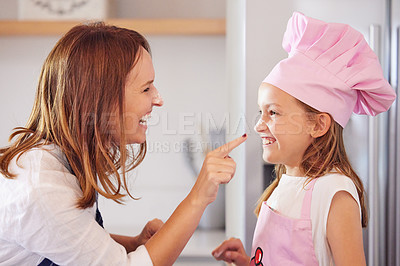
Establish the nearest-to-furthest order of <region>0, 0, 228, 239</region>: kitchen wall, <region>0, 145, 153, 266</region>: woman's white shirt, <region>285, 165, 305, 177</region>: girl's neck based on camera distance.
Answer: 1. <region>0, 145, 153, 266</region>: woman's white shirt
2. <region>285, 165, 305, 177</region>: girl's neck
3. <region>0, 0, 228, 239</region>: kitchen wall

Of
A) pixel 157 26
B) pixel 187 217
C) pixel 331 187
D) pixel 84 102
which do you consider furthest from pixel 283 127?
pixel 157 26

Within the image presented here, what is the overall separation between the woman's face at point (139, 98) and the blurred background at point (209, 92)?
403 millimetres

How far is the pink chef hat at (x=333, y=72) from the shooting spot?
101cm

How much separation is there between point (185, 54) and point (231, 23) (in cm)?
47

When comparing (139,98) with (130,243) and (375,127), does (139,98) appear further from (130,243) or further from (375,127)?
(375,127)

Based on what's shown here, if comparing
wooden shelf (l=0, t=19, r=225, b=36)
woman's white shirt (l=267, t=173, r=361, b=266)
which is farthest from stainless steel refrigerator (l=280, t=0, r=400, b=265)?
wooden shelf (l=0, t=19, r=225, b=36)

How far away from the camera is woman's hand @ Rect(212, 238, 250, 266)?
1.16 m

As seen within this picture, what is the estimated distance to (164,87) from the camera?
7.29 feet

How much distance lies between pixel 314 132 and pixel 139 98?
43 cm

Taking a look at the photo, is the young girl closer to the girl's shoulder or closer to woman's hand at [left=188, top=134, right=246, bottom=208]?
the girl's shoulder

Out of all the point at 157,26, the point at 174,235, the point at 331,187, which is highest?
the point at 157,26

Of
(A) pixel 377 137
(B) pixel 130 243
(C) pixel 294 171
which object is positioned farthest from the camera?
(A) pixel 377 137

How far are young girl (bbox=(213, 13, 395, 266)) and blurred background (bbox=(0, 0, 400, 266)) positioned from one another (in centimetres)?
28

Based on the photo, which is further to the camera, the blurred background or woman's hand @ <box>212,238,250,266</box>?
the blurred background
